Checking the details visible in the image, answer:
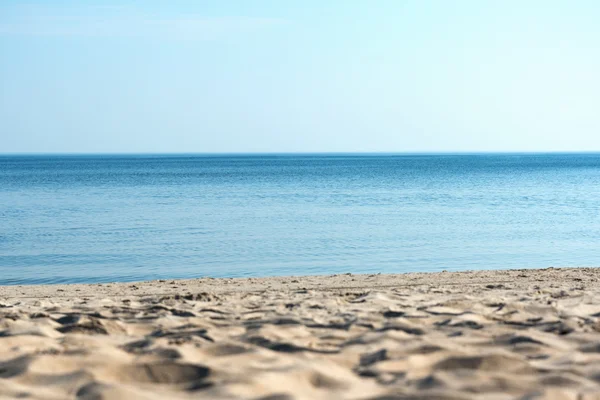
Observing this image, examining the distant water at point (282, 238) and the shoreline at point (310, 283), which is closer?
the shoreline at point (310, 283)

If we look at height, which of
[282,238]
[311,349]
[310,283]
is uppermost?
[311,349]

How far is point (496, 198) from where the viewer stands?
39.8 metres

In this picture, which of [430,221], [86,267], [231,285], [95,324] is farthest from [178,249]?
[95,324]

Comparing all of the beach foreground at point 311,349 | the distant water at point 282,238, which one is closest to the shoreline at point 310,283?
the distant water at point 282,238

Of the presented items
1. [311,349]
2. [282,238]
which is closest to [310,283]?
[311,349]

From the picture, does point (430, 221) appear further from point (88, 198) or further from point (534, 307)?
point (88, 198)

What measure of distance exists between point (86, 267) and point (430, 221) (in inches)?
545

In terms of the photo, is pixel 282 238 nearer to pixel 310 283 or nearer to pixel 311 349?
pixel 310 283

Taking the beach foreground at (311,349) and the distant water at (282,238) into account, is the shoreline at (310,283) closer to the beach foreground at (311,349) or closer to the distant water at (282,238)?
the distant water at (282,238)

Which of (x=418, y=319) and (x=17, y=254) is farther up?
(x=418, y=319)

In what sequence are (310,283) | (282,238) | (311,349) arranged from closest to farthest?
(311,349) → (310,283) → (282,238)

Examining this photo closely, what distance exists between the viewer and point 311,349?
16.1ft

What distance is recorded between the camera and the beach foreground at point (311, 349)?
12.9ft

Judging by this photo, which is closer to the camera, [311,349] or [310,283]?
[311,349]
